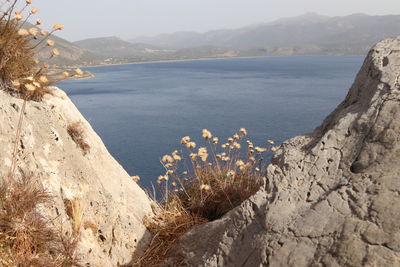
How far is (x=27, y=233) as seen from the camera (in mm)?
3623

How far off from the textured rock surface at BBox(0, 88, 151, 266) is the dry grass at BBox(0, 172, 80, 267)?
279 mm

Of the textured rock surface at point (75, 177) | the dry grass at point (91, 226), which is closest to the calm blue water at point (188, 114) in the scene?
the textured rock surface at point (75, 177)

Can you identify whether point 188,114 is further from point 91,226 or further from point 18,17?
point 91,226

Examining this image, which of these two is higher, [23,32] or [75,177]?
[23,32]

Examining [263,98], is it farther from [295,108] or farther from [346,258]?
[346,258]

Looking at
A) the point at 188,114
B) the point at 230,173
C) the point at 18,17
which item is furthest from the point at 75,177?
the point at 188,114

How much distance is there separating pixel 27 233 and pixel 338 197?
317cm

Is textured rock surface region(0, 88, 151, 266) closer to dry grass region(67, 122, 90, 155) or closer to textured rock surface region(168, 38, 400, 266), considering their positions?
dry grass region(67, 122, 90, 155)

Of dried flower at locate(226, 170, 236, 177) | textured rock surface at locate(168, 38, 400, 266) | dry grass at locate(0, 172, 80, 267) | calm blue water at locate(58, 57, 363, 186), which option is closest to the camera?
textured rock surface at locate(168, 38, 400, 266)

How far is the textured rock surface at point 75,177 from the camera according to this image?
4.38m

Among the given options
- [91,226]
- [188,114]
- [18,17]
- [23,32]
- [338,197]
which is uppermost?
[18,17]

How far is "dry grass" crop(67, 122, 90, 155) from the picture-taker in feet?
17.6

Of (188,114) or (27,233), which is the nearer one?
(27,233)

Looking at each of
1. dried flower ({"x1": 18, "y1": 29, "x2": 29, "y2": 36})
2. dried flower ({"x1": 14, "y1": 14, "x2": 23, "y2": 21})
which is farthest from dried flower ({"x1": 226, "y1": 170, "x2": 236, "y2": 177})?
dried flower ({"x1": 14, "y1": 14, "x2": 23, "y2": 21})
